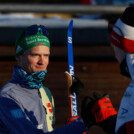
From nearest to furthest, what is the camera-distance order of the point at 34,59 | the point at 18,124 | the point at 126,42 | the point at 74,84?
the point at 126,42 → the point at 18,124 → the point at 34,59 → the point at 74,84

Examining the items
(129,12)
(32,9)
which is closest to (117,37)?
(129,12)

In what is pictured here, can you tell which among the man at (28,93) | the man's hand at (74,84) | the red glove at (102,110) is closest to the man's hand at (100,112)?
the red glove at (102,110)

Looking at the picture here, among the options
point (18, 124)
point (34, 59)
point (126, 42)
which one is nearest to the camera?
point (126, 42)

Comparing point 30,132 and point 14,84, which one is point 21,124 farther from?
point 14,84

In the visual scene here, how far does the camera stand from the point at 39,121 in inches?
125

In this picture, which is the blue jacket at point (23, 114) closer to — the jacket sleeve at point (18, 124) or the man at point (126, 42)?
the jacket sleeve at point (18, 124)

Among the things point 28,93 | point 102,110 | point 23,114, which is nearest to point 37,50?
point 28,93

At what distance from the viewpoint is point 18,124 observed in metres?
2.95

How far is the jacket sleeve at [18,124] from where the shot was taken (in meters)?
2.90

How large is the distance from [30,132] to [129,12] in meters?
1.24

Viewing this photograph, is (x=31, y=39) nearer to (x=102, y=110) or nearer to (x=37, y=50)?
(x=37, y=50)

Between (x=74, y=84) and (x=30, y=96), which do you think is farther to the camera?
(x=74, y=84)

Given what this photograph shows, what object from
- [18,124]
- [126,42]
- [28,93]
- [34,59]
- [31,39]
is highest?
[126,42]

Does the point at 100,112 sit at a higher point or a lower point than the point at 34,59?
lower
